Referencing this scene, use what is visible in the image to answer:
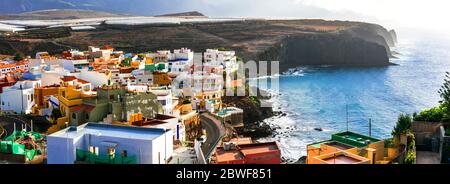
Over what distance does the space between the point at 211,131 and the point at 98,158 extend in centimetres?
639

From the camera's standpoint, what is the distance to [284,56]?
33375 mm

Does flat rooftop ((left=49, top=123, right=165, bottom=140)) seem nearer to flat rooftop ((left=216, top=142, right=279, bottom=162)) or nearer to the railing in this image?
the railing

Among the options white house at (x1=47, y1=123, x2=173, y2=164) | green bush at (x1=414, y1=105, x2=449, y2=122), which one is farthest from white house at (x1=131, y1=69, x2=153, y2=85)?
white house at (x1=47, y1=123, x2=173, y2=164)

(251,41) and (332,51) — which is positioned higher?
(251,41)

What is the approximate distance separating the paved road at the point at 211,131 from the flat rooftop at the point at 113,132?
2.81 m

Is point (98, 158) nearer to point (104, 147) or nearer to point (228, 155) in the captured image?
point (104, 147)

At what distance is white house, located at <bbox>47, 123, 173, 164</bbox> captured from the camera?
18.9ft

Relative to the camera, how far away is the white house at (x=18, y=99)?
11930mm

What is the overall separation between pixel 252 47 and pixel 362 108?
12908 mm

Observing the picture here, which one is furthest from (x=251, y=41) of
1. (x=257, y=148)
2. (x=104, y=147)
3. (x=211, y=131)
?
(x=104, y=147)

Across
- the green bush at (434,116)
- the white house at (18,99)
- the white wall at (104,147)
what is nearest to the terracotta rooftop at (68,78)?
the white house at (18,99)

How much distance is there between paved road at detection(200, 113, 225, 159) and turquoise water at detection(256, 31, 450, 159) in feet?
5.17

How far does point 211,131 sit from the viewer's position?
12180 mm
